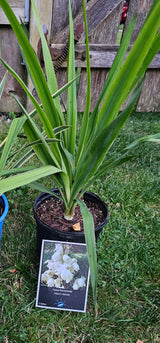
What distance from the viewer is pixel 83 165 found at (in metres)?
0.76

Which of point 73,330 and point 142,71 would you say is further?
point 73,330

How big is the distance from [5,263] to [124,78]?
2.59 ft

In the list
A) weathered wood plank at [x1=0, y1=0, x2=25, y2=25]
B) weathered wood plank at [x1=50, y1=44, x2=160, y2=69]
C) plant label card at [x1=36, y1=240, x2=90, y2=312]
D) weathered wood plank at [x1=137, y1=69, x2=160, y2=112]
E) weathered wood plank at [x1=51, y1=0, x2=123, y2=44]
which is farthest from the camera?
weathered wood plank at [x1=137, y1=69, x2=160, y2=112]

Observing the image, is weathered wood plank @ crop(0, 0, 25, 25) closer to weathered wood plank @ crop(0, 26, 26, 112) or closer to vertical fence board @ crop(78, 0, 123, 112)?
weathered wood plank @ crop(0, 26, 26, 112)

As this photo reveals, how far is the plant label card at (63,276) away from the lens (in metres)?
0.88

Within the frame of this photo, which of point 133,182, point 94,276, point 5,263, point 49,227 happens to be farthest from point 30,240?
point 133,182

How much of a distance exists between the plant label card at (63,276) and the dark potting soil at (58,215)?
69mm

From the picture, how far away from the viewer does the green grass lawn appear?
875mm

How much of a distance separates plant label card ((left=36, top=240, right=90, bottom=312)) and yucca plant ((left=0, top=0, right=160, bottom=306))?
0.13 metres

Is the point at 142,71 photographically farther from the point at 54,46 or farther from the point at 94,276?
the point at 54,46

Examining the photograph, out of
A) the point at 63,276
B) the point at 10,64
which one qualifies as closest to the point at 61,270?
the point at 63,276

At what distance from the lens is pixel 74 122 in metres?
0.85

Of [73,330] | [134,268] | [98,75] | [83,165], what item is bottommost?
[73,330]

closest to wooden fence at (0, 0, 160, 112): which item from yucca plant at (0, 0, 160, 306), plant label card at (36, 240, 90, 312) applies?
yucca plant at (0, 0, 160, 306)
